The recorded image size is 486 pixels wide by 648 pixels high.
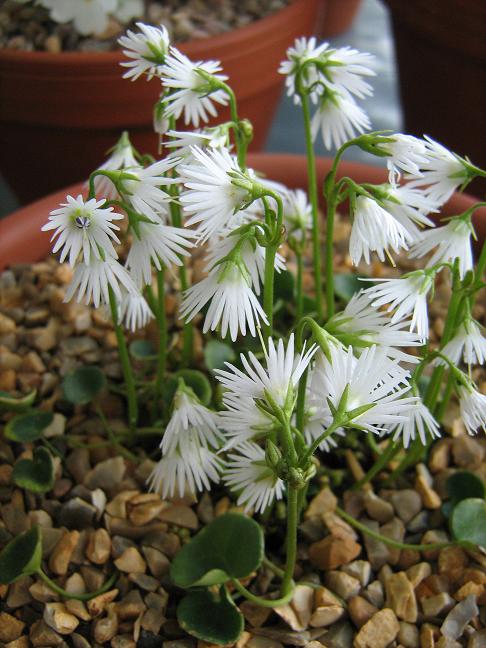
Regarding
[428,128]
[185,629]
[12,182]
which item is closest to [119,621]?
[185,629]

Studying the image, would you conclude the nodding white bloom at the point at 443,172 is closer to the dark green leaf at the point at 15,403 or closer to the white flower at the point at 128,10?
the dark green leaf at the point at 15,403

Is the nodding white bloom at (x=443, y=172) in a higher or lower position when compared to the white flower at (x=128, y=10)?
lower

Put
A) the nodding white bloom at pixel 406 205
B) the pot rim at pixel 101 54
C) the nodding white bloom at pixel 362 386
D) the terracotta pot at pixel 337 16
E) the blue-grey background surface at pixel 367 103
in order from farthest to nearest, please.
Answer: the terracotta pot at pixel 337 16, the blue-grey background surface at pixel 367 103, the pot rim at pixel 101 54, the nodding white bloom at pixel 406 205, the nodding white bloom at pixel 362 386

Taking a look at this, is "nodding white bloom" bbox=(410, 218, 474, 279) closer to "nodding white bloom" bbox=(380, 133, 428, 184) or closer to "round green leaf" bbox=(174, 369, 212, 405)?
"nodding white bloom" bbox=(380, 133, 428, 184)

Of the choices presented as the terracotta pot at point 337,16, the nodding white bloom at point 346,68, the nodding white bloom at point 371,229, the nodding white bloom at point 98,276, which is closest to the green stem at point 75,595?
the nodding white bloom at point 98,276

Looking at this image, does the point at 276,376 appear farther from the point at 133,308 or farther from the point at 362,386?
the point at 133,308

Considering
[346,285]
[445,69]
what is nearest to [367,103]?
[445,69]
